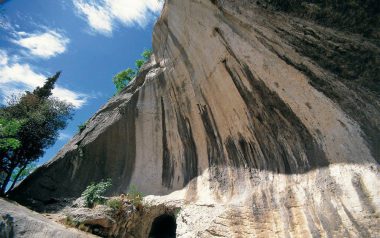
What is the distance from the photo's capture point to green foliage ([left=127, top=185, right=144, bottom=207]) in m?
11.5

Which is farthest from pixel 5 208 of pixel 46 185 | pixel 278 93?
pixel 278 93

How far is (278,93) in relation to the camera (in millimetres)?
9398

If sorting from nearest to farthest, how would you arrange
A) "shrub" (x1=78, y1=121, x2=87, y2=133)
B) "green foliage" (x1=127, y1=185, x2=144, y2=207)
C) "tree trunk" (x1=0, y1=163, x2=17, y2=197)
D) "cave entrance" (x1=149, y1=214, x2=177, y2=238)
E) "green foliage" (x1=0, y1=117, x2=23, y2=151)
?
"green foliage" (x1=127, y1=185, x2=144, y2=207), "green foliage" (x1=0, y1=117, x2=23, y2=151), "cave entrance" (x1=149, y1=214, x2=177, y2=238), "tree trunk" (x1=0, y1=163, x2=17, y2=197), "shrub" (x1=78, y1=121, x2=87, y2=133)

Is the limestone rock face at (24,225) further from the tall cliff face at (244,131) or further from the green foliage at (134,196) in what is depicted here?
the tall cliff face at (244,131)

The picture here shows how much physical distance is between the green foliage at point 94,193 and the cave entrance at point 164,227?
2194 millimetres

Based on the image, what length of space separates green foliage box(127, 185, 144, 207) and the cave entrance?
4.05 ft

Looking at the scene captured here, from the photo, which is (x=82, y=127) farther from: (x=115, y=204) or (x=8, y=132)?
(x=115, y=204)

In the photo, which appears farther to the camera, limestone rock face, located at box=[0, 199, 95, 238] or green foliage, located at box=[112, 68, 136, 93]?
green foliage, located at box=[112, 68, 136, 93]

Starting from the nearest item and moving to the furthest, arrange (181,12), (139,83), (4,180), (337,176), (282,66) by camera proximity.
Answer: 1. (337,176)
2. (282,66)
3. (181,12)
4. (4,180)
5. (139,83)

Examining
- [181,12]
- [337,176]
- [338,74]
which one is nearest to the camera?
[337,176]

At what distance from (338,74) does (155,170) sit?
24.3ft

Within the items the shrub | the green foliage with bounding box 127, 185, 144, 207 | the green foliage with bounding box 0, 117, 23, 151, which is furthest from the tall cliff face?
the green foliage with bounding box 0, 117, 23, 151

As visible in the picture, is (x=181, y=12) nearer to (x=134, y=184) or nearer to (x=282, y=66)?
(x=282, y=66)

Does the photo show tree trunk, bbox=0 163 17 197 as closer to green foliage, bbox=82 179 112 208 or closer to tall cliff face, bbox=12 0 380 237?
tall cliff face, bbox=12 0 380 237
